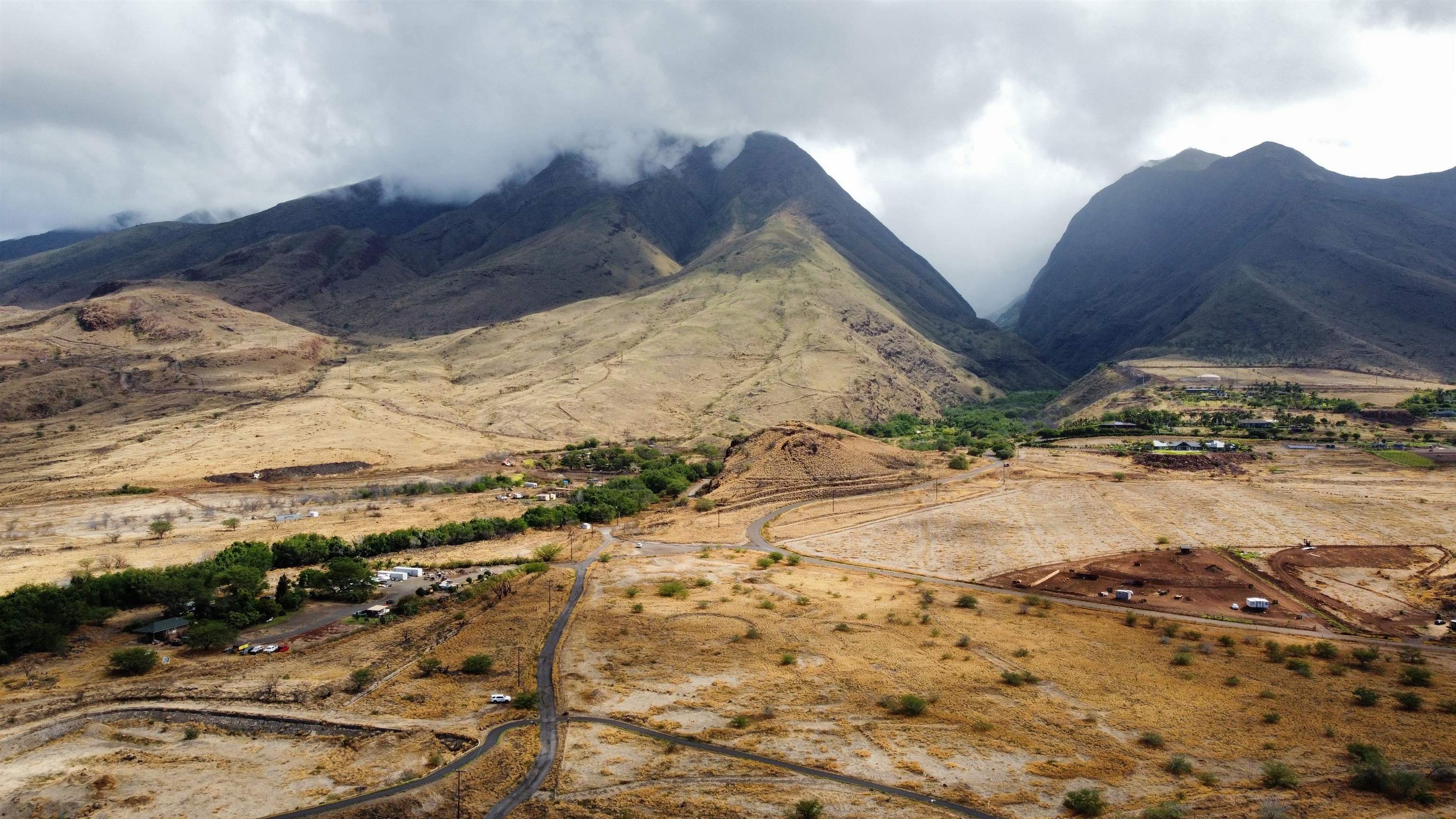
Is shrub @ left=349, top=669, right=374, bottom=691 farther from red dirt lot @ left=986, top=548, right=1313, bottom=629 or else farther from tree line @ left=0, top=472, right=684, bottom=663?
red dirt lot @ left=986, top=548, right=1313, bottom=629

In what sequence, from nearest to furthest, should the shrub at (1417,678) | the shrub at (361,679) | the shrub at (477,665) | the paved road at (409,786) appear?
the paved road at (409,786), the shrub at (1417,678), the shrub at (361,679), the shrub at (477,665)

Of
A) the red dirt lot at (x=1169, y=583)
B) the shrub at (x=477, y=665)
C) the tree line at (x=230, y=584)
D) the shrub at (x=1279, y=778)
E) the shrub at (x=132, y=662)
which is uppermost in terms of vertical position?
the tree line at (x=230, y=584)

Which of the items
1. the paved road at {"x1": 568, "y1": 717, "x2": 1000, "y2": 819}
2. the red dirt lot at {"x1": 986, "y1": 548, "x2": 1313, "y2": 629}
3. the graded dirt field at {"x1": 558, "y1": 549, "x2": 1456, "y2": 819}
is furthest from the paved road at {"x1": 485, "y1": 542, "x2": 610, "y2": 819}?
the red dirt lot at {"x1": 986, "y1": 548, "x2": 1313, "y2": 629}

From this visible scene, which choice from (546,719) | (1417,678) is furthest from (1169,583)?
(546,719)

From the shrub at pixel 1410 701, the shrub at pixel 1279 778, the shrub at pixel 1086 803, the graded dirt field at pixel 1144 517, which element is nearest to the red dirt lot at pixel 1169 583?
the graded dirt field at pixel 1144 517

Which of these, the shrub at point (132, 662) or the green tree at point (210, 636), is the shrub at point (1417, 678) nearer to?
the green tree at point (210, 636)

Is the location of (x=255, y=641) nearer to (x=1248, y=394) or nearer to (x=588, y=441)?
(x=588, y=441)
